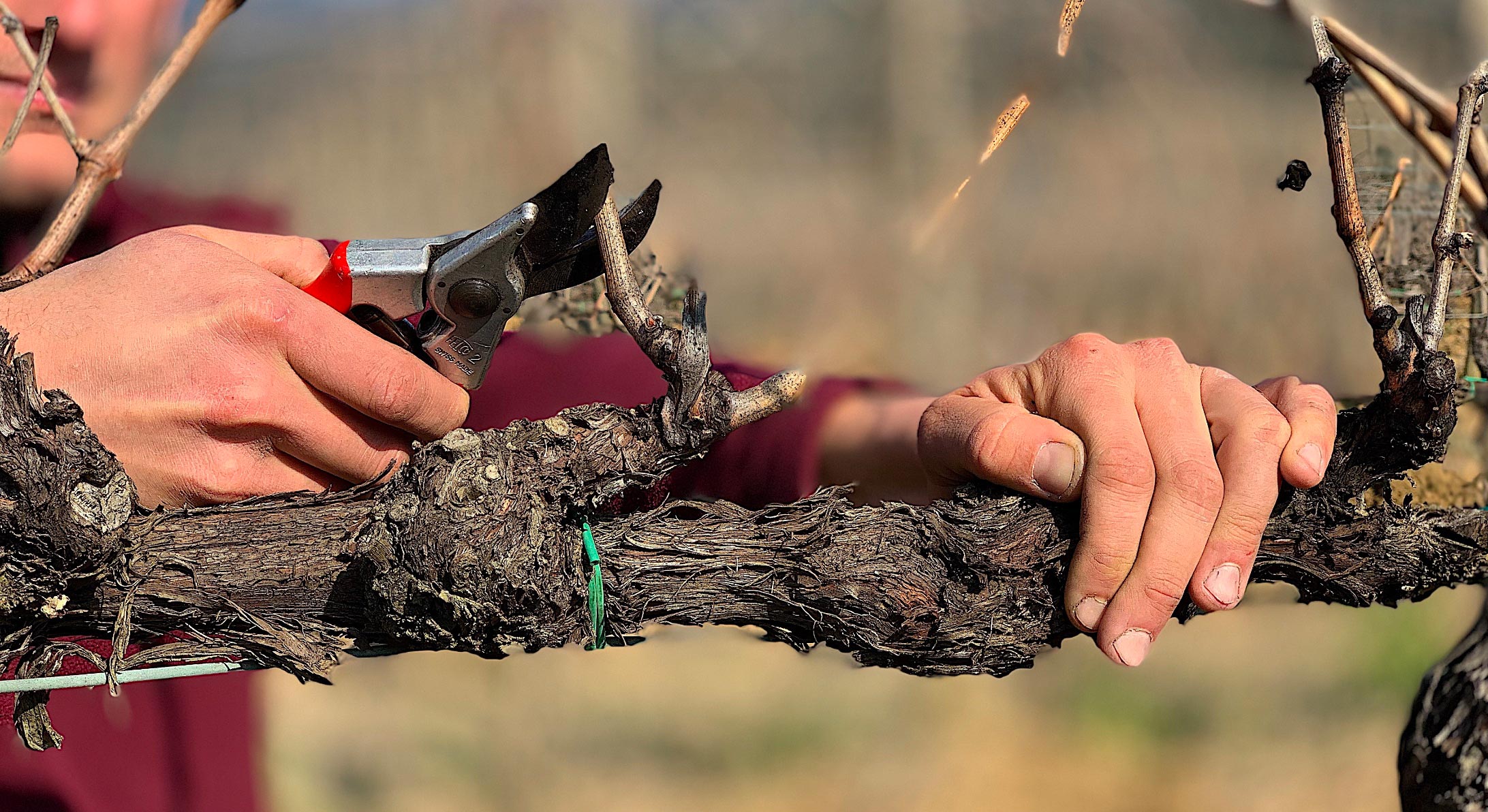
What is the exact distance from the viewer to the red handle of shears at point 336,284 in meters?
0.95

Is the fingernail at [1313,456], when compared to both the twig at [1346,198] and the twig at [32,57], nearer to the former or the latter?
the twig at [1346,198]

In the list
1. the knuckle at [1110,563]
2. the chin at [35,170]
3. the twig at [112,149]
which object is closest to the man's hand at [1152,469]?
the knuckle at [1110,563]

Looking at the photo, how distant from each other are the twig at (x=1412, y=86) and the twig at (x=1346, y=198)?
0.26 meters

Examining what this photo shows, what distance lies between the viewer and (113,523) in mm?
796

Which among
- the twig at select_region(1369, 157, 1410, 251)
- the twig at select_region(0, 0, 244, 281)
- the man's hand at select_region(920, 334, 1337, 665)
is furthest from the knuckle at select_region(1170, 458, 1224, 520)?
the twig at select_region(0, 0, 244, 281)

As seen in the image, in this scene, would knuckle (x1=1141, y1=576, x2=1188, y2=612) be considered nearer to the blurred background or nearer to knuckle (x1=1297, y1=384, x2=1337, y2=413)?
knuckle (x1=1297, y1=384, x2=1337, y2=413)

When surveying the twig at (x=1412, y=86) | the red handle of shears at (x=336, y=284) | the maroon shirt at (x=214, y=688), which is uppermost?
the twig at (x=1412, y=86)

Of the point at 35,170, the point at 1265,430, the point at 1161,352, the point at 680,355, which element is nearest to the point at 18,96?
the point at 35,170

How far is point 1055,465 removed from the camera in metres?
0.91

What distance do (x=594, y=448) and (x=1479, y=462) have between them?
1.81 m

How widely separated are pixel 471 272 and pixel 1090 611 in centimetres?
67

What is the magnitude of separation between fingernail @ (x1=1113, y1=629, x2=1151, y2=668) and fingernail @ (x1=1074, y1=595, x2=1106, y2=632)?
3cm

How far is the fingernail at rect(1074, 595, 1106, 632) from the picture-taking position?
A: 3.01 feet

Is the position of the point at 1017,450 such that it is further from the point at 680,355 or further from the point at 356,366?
the point at 356,366
